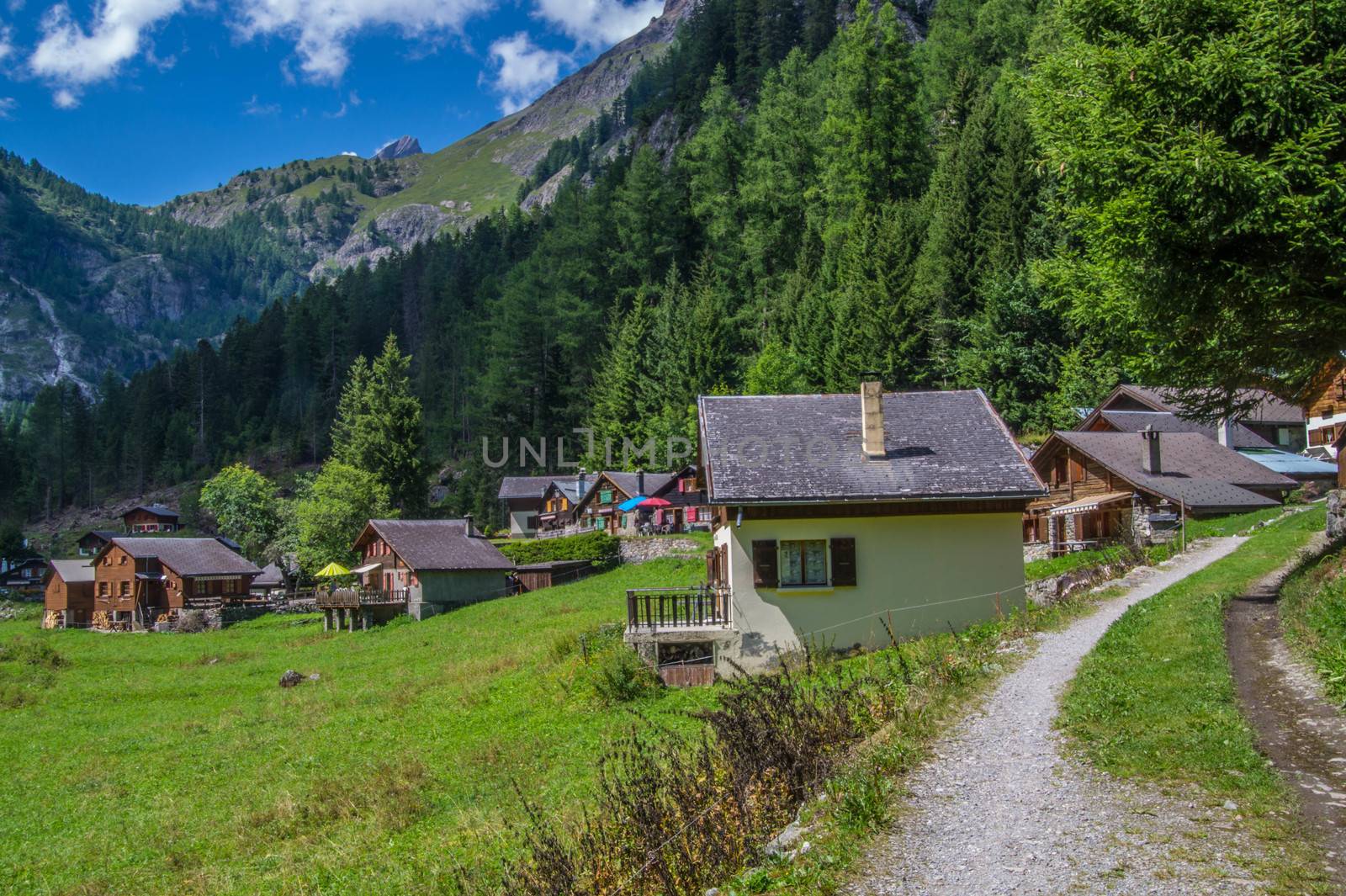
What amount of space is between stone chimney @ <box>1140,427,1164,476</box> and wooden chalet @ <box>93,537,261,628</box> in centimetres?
5760

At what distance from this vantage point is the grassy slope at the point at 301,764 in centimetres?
1494

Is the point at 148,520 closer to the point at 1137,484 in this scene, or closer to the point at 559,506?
the point at 559,506

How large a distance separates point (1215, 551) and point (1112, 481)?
12.3m

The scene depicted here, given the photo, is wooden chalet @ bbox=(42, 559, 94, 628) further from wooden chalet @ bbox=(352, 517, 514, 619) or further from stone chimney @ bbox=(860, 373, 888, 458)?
stone chimney @ bbox=(860, 373, 888, 458)

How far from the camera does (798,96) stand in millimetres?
91688

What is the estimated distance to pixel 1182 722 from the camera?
10852 mm

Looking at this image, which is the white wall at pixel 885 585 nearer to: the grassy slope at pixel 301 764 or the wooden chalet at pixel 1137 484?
the grassy slope at pixel 301 764

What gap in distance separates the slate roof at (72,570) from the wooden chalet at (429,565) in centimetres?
2658

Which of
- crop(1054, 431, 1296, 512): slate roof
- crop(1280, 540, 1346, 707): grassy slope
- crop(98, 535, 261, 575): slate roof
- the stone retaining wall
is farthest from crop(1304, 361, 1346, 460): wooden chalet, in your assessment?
Result: crop(98, 535, 261, 575): slate roof

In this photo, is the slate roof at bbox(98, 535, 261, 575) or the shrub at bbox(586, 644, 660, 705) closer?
the shrub at bbox(586, 644, 660, 705)

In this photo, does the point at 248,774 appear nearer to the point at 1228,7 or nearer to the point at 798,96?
the point at 1228,7

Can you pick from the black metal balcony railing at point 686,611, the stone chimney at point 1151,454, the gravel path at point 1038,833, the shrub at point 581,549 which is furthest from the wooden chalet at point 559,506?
the gravel path at point 1038,833

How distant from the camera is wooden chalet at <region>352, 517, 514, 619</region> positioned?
187 feet

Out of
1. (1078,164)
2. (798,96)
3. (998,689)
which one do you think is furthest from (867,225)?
(998,689)
